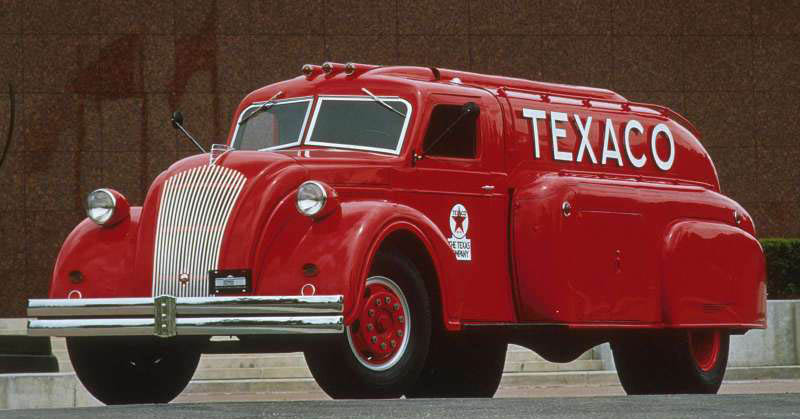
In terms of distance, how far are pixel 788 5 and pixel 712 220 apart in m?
15.2

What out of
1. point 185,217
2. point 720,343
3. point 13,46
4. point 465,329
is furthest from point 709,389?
point 13,46

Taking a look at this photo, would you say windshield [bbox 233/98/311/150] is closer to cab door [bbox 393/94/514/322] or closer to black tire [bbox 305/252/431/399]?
cab door [bbox 393/94/514/322]

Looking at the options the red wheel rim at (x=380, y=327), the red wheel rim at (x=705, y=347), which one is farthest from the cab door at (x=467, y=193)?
the red wheel rim at (x=705, y=347)

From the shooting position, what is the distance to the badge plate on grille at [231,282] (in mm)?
9999

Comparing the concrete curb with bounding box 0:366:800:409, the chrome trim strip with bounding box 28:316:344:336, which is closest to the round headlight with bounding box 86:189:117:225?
the chrome trim strip with bounding box 28:316:344:336

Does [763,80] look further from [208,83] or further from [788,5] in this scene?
[208,83]

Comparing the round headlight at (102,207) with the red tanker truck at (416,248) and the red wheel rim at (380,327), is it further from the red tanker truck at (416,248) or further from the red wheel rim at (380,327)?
the red wheel rim at (380,327)

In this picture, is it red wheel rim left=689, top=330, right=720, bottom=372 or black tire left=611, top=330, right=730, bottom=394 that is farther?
red wheel rim left=689, top=330, right=720, bottom=372

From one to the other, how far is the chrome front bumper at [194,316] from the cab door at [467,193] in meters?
1.51

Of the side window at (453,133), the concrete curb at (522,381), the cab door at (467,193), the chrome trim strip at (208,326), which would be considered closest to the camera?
the chrome trim strip at (208,326)

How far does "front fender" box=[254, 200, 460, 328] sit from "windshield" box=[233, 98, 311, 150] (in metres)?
1.49

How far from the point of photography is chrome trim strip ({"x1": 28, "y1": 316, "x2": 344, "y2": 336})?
955 cm

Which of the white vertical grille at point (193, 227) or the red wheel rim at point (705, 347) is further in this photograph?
the red wheel rim at point (705, 347)

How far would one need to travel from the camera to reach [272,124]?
1200 centimetres
